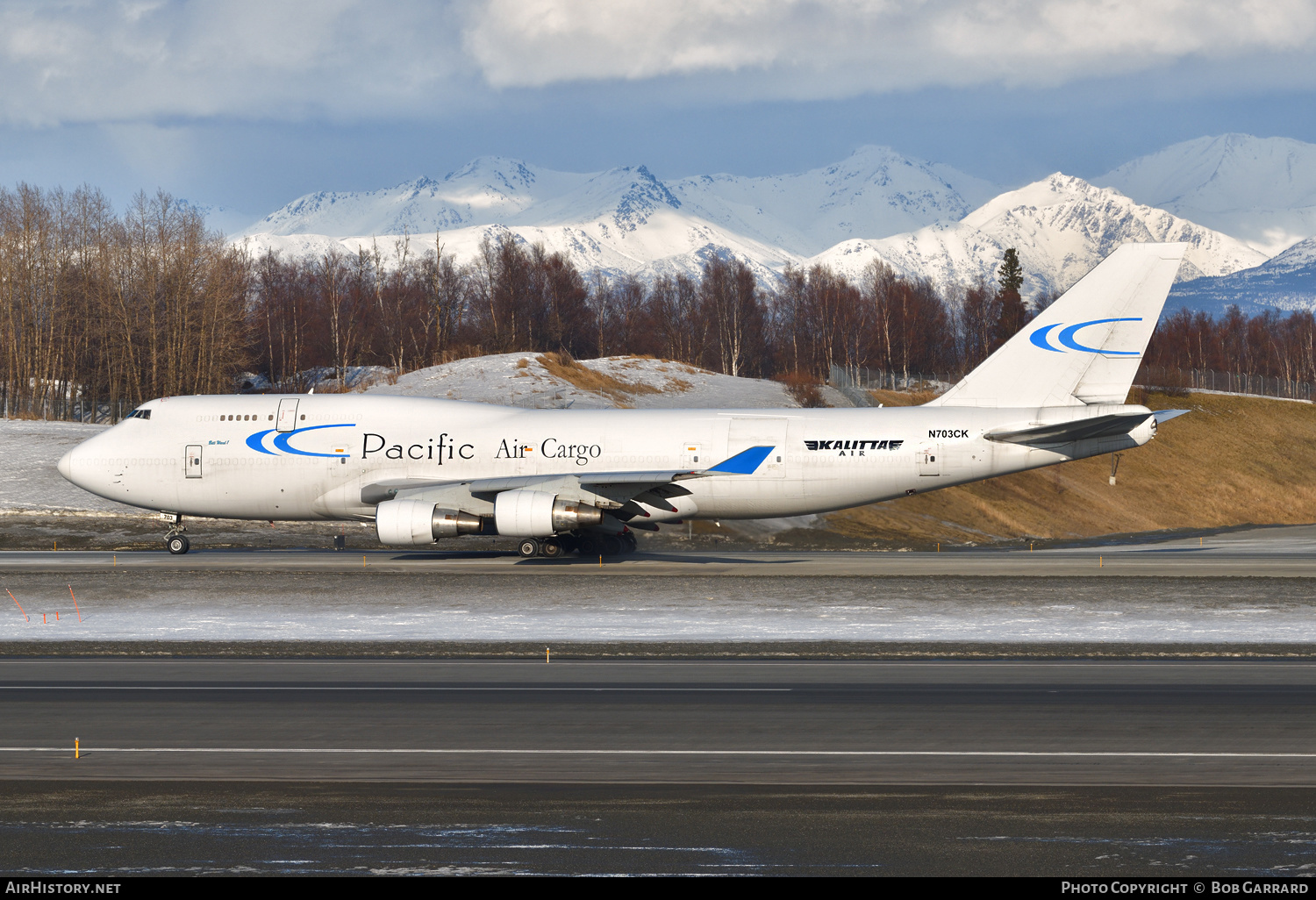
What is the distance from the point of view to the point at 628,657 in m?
20.4

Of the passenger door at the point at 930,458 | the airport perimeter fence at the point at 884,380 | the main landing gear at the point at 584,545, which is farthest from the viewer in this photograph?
the airport perimeter fence at the point at 884,380

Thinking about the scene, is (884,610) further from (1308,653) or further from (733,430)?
(733,430)

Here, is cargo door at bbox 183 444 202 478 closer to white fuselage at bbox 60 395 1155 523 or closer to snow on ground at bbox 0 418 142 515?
white fuselage at bbox 60 395 1155 523

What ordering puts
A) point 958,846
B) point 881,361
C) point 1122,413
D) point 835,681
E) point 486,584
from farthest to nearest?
1. point 881,361
2. point 1122,413
3. point 486,584
4. point 835,681
5. point 958,846

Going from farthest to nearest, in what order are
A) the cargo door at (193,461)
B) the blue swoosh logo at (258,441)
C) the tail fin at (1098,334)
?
the cargo door at (193,461) < the blue swoosh logo at (258,441) < the tail fin at (1098,334)

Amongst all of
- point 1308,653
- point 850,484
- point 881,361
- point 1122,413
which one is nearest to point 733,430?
point 850,484

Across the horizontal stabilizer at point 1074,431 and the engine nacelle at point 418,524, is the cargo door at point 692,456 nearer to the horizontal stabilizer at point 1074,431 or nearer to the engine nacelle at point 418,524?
the engine nacelle at point 418,524

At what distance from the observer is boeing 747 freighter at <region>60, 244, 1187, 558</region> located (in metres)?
33.2

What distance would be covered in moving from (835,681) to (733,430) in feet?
56.9

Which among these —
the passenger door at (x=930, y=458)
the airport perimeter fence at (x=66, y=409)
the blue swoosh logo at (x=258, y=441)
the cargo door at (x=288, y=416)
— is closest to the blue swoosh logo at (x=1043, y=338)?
the passenger door at (x=930, y=458)

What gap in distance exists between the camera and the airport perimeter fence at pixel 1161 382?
117 meters

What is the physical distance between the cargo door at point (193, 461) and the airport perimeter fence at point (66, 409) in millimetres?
60047

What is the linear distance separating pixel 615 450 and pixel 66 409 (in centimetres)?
7894

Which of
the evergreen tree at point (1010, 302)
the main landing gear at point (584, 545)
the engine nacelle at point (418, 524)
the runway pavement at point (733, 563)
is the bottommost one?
the runway pavement at point (733, 563)
